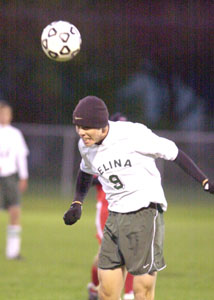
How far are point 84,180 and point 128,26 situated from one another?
2568 cm

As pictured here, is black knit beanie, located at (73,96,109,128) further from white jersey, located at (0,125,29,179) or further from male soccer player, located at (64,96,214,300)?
white jersey, located at (0,125,29,179)

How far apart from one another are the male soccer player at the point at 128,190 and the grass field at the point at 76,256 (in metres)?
2.40

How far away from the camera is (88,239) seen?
14.4 metres

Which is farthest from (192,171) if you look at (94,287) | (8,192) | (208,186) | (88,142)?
(8,192)

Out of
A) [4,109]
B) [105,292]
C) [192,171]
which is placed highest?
[192,171]

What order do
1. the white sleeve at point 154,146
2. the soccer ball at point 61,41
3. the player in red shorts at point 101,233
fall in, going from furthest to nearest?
the player in red shorts at point 101,233 < the soccer ball at point 61,41 < the white sleeve at point 154,146

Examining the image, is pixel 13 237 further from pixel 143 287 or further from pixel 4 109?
pixel 143 287

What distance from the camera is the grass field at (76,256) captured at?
29.1ft

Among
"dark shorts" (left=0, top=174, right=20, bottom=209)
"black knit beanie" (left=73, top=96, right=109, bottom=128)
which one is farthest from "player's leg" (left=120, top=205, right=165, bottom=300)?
"dark shorts" (left=0, top=174, right=20, bottom=209)

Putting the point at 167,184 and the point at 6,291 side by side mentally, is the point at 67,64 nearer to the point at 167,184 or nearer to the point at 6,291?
the point at 167,184

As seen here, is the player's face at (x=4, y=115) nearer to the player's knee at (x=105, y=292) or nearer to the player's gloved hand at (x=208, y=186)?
the player's knee at (x=105, y=292)

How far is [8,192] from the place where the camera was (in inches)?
476

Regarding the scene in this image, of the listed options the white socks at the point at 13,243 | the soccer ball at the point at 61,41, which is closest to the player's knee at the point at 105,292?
the soccer ball at the point at 61,41

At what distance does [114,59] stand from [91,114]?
1008 inches
